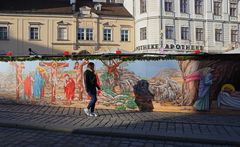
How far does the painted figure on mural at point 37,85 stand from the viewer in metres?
12.8

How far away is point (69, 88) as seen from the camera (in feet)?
40.8

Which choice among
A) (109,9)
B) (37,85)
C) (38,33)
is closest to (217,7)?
(109,9)

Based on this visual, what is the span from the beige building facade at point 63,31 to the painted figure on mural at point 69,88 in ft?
103

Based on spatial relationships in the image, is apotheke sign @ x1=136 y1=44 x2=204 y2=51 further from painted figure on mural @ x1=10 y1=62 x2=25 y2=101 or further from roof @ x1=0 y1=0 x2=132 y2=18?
painted figure on mural @ x1=10 y1=62 x2=25 y2=101

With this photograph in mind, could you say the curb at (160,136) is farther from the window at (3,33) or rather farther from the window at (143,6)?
the window at (3,33)

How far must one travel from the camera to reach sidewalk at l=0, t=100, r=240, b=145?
7664 millimetres

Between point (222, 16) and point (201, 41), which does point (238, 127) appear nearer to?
point (201, 41)

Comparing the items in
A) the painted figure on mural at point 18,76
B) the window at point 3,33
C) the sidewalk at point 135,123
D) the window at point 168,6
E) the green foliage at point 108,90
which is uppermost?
the window at point 168,6

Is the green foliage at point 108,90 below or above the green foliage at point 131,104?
above

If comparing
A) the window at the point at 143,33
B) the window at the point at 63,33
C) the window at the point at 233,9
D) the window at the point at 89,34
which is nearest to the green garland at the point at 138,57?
the window at the point at 143,33

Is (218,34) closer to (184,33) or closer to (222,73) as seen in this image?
(184,33)

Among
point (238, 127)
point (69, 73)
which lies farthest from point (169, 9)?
point (238, 127)

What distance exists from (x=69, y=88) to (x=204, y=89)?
17.2ft

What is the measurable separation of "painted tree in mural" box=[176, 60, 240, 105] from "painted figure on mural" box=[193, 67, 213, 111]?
4.9 inches
